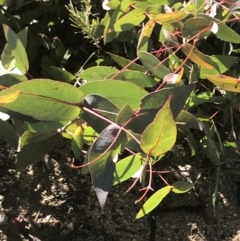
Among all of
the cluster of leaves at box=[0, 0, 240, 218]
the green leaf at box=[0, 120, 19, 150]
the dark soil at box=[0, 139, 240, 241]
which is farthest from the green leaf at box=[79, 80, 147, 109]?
the dark soil at box=[0, 139, 240, 241]

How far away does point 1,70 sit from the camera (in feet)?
3.08

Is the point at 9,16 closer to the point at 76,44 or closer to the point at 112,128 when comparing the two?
the point at 76,44

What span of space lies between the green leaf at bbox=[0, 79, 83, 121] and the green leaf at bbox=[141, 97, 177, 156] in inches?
4.3

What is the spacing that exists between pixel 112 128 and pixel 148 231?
54cm

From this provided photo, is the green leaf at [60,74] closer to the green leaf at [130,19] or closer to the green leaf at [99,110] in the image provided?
the green leaf at [130,19]

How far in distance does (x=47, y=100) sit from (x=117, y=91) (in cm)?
11

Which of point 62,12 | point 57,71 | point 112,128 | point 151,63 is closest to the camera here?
point 112,128

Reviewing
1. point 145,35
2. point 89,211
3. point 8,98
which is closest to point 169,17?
point 145,35

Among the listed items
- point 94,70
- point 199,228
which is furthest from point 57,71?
point 199,228

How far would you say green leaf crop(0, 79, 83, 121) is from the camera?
0.73 meters

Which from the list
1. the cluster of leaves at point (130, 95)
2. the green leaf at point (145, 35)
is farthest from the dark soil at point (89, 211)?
the green leaf at point (145, 35)

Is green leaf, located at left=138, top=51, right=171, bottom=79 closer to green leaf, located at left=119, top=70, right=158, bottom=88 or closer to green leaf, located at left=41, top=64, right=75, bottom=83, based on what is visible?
green leaf, located at left=119, top=70, right=158, bottom=88

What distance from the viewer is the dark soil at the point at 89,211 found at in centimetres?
123

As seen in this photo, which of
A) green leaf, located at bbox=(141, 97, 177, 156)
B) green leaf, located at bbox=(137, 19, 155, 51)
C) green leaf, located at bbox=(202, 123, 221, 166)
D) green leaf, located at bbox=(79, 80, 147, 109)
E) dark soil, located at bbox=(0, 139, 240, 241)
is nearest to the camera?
green leaf, located at bbox=(141, 97, 177, 156)
